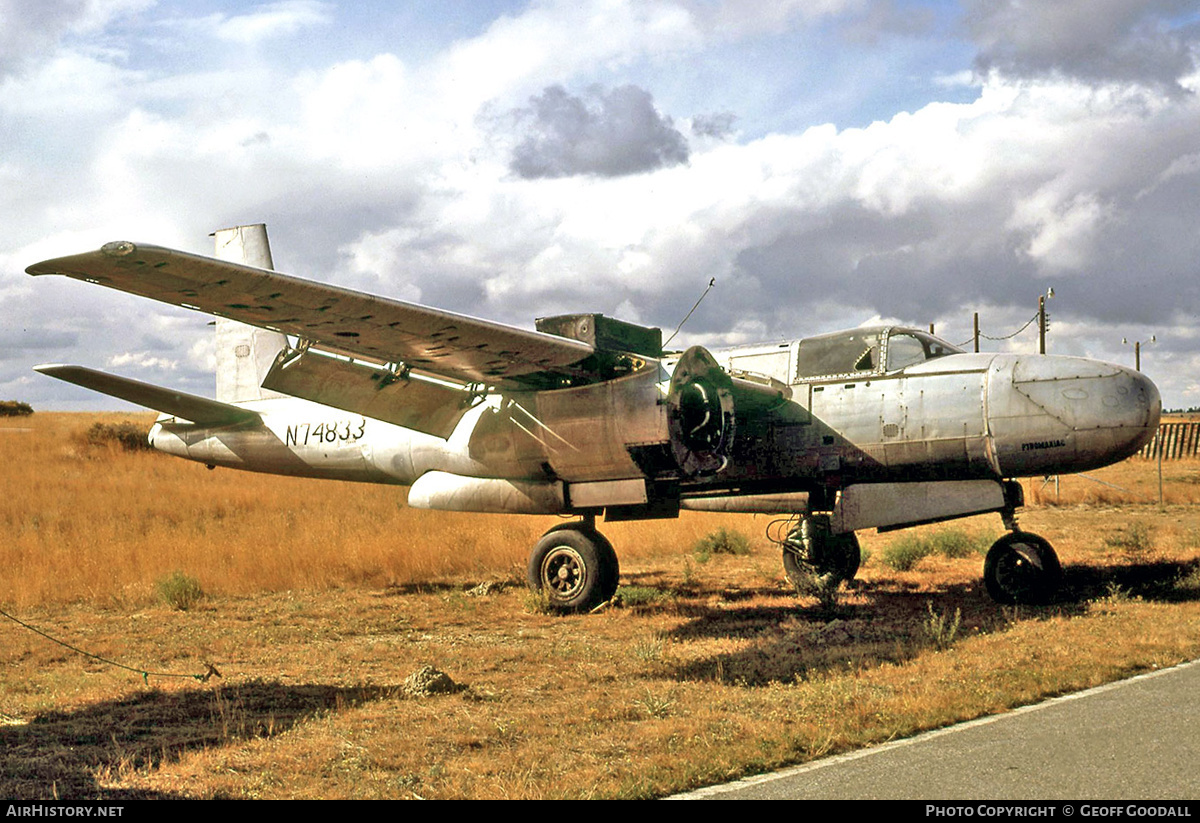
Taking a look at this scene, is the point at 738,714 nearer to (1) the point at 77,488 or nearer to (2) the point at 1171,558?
(2) the point at 1171,558

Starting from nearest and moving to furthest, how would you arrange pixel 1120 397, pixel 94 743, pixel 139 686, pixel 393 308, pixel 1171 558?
pixel 94 743, pixel 139 686, pixel 393 308, pixel 1120 397, pixel 1171 558

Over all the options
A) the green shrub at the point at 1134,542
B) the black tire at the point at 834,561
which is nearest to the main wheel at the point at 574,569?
the black tire at the point at 834,561

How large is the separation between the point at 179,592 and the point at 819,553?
9.06 m

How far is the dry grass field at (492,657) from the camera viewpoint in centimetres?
627

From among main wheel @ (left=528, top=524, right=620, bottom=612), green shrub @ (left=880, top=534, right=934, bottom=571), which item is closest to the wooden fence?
green shrub @ (left=880, top=534, right=934, bottom=571)

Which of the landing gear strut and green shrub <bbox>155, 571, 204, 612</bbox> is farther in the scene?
green shrub <bbox>155, 571, 204, 612</bbox>

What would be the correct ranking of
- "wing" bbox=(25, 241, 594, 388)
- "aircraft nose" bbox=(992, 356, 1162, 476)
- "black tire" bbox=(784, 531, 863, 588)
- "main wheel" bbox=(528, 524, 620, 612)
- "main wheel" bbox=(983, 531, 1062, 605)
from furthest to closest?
"black tire" bbox=(784, 531, 863, 588)
"main wheel" bbox=(528, 524, 620, 612)
"main wheel" bbox=(983, 531, 1062, 605)
"aircraft nose" bbox=(992, 356, 1162, 476)
"wing" bbox=(25, 241, 594, 388)

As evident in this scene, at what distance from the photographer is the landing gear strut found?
13195 mm

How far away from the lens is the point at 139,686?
9.12 meters

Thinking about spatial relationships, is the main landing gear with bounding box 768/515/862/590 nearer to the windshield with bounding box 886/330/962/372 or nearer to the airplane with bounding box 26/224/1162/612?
the airplane with bounding box 26/224/1162/612

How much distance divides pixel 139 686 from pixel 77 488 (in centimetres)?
2300

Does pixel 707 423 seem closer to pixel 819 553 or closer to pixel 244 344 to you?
pixel 819 553

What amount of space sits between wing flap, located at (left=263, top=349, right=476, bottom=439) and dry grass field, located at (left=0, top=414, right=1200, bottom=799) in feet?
8.83
